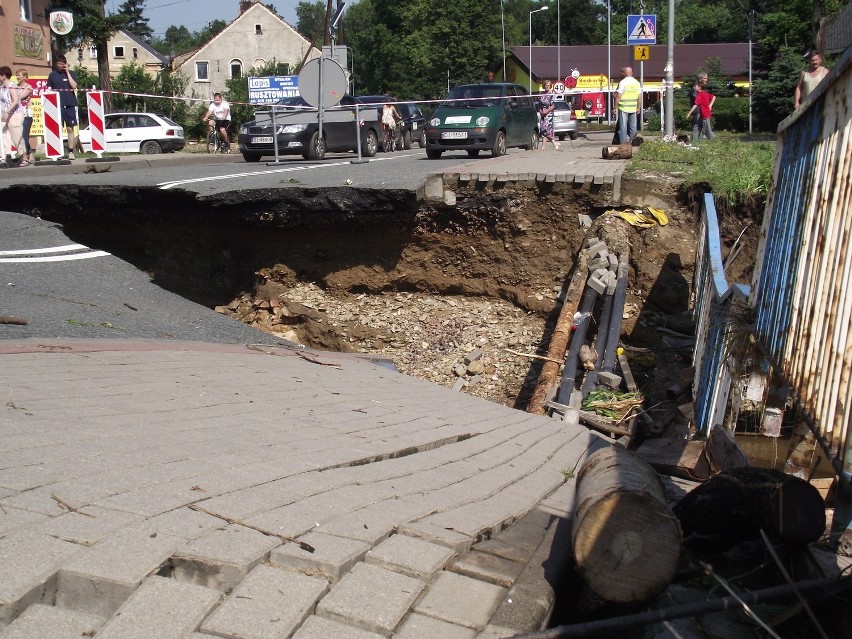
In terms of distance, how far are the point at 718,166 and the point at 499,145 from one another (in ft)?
25.2

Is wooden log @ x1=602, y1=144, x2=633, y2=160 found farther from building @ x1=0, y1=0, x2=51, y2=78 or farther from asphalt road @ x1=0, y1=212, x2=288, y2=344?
building @ x1=0, y1=0, x2=51, y2=78

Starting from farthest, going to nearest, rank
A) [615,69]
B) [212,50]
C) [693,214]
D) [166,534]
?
[212,50]
[615,69]
[693,214]
[166,534]

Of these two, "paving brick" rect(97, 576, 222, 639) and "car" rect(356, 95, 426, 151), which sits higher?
"car" rect(356, 95, 426, 151)

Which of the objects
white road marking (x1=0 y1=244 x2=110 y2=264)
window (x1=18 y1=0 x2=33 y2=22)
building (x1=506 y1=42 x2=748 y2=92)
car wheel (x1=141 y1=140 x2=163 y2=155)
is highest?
building (x1=506 y1=42 x2=748 y2=92)

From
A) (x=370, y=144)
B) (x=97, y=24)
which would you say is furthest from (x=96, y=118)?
(x=97, y=24)

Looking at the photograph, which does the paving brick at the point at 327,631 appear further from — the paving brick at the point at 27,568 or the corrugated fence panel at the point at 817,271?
the corrugated fence panel at the point at 817,271

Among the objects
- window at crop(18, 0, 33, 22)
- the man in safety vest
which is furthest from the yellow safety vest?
window at crop(18, 0, 33, 22)

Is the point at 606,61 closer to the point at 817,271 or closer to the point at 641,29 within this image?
the point at 641,29

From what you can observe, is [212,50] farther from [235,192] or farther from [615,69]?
[235,192]

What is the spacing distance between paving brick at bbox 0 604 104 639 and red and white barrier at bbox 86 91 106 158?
704 inches

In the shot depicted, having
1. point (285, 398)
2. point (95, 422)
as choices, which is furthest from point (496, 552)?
point (285, 398)

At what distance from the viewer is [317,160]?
19031 mm

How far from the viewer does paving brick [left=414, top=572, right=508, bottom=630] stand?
8.18ft

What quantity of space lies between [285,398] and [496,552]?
7.63 ft
